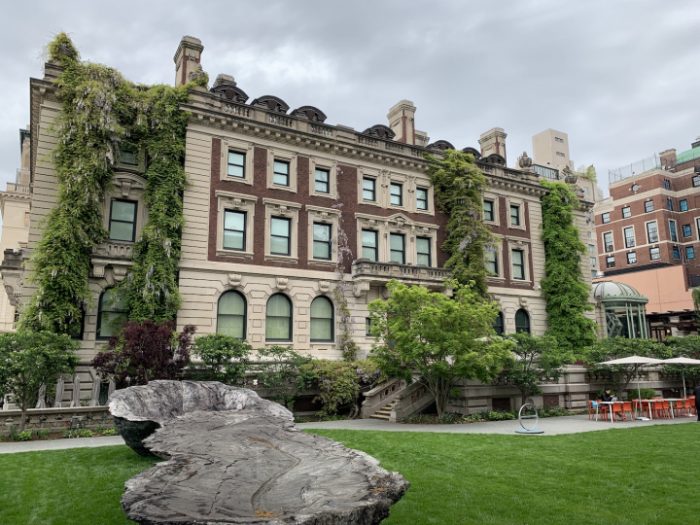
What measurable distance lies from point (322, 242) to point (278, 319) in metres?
4.81

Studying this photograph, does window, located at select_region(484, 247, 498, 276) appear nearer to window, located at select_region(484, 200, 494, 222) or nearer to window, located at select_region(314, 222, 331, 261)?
window, located at select_region(484, 200, 494, 222)

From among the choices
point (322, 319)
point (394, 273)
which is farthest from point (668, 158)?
point (322, 319)

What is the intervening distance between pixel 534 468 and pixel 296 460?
21.9ft

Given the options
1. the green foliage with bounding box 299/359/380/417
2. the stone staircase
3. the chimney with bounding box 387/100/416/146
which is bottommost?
the stone staircase

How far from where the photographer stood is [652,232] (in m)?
69.7

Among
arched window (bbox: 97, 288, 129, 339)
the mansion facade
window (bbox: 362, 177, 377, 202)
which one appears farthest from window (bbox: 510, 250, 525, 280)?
arched window (bbox: 97, 288, 129, 339)

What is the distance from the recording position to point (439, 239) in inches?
1241

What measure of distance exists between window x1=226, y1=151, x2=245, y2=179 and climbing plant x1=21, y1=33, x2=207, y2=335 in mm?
2393

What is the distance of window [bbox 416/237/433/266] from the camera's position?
30.7 m

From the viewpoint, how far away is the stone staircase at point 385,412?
20.0 meters

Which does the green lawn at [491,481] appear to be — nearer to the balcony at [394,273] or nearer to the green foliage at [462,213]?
the balcony at [394,273]

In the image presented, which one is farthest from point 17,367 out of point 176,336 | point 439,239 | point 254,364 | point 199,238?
point 439,239

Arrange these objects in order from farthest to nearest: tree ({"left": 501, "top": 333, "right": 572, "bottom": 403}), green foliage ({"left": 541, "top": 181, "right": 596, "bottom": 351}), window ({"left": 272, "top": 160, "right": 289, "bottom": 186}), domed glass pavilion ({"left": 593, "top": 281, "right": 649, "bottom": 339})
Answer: domed glass pavilion ({"left": 593, "top": 281, "right": 649, "bottom": 339}), green foliage ({"left": 541, "top": 181, "right": 596, "bottom": 351}), window ({"left": 272, "top": 160, "right": 289, "bottom": 186}), tree ({"left": 501, "top": 333, "right": 572, "bottom": 403})

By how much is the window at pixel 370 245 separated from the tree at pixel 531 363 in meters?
9.63
